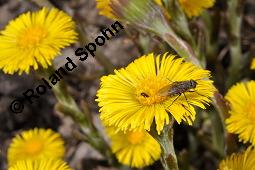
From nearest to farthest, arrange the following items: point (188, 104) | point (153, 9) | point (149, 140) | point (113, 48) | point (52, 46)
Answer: point (188, 104), point (153, 9), point (52, 46), point (149, 140), point (113, 48)

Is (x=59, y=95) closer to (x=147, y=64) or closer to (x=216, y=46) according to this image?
(x=147, y=64)

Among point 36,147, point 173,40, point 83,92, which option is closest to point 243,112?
point 173,40

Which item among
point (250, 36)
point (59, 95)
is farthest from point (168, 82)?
point (250, 36)

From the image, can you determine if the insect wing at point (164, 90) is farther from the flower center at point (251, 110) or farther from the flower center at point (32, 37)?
the flower center at point (32, 37)

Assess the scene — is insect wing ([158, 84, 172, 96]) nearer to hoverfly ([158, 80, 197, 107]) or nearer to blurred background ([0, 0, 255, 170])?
hoverfly ([158, 80, 197, 107])

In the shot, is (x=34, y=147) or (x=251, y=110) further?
(x=34, y=147)

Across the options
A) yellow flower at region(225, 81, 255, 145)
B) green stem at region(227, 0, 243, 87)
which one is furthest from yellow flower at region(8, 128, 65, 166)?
green stem at region(227, 0, 243, 87)

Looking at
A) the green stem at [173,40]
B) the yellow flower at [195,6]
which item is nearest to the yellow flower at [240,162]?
the green stem at [173,40]

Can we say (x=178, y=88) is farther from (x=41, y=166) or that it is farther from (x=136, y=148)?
(x=136, y=148)
